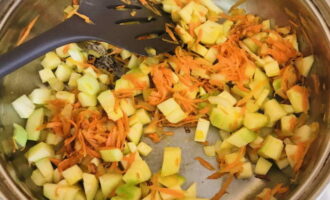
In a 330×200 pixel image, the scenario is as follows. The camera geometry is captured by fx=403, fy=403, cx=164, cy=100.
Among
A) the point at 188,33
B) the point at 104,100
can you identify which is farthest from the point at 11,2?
the point at 188,33

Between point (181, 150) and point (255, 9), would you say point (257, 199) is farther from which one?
point (255, 9)

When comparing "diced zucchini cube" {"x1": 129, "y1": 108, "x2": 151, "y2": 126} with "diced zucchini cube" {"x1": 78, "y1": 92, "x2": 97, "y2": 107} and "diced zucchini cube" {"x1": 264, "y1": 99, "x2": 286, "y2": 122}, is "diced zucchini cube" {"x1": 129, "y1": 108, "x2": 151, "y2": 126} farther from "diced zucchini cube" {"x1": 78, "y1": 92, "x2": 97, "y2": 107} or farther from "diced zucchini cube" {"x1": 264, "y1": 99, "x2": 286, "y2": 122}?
"diced zucchini cube" {"x1": 264, "y1": 99, "x2": 286, "y2": 122}

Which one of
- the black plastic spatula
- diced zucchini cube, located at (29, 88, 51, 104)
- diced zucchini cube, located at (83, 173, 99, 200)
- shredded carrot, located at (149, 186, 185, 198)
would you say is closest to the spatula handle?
the black plastic spatula

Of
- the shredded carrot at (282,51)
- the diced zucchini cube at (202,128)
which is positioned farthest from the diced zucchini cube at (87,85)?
the shredded carrot at (282,51)

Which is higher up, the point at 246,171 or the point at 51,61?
the point at 51,61

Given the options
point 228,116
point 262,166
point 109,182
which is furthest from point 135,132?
point 262,166

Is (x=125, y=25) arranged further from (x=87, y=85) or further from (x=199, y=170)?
(x=199, y=170)
